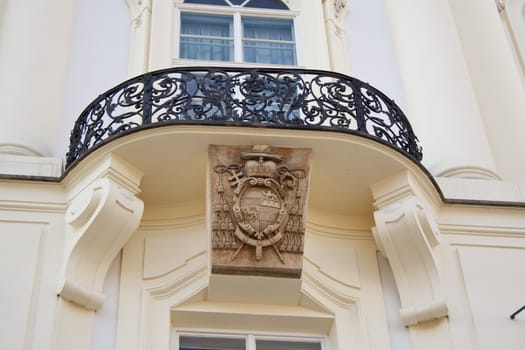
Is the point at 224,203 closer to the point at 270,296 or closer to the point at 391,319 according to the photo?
the point at 270,296

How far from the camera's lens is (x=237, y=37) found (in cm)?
962

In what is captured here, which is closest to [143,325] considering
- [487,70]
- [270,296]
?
[270,296]

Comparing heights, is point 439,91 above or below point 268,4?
below

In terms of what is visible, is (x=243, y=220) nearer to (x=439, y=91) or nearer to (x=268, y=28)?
(x=439, y=91)

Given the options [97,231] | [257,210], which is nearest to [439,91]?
[257,210]

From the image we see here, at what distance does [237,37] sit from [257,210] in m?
3.02

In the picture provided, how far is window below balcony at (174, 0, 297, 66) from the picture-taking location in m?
9.46

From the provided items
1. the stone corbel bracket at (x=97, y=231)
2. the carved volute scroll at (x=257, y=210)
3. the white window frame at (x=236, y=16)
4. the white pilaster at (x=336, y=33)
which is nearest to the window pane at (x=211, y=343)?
the carved volute scroll at (x=257, y=210)

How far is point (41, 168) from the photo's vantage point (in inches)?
305

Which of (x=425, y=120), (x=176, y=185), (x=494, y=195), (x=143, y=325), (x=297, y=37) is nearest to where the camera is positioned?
(x=143, y=325)

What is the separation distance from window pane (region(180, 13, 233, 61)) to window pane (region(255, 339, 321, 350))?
10.6 ft

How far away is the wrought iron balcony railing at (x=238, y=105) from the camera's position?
24.4ft

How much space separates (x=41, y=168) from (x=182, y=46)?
240cm

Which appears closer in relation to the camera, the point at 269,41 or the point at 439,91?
the point at 439,91
